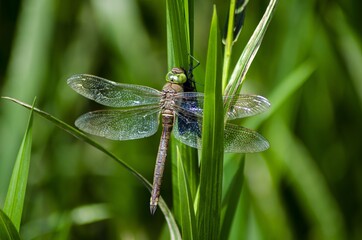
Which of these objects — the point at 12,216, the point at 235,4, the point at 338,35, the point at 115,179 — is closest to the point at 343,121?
the point at 338,35

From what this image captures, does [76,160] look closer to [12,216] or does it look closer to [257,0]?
[257,0]

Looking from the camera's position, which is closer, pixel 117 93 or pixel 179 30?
pixel 179 30

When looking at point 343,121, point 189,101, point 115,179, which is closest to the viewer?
point 189,101

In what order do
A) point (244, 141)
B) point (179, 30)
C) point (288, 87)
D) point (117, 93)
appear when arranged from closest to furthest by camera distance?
point (179, 30) < point (244, 141) < point (117, 93) < point (288, 87)

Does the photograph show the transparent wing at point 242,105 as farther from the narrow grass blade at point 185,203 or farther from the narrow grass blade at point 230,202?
the narrow grass blade at point 185,203

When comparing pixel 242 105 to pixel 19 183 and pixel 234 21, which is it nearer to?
pixel 234 21

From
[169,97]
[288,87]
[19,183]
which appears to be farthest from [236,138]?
[288,87]
